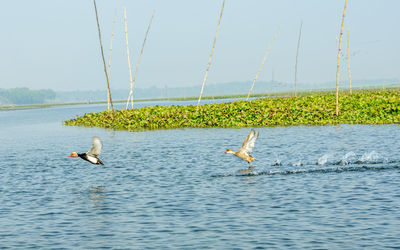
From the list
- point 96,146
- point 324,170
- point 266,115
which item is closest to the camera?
point 96,146

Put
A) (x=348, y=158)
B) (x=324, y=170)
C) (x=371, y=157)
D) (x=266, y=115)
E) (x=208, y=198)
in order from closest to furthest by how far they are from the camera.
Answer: (x=208, y=198)
(x=324, y=170)
(x=371, y=157)
(x=348, y=158)
(x=266, y=115)

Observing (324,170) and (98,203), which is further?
(324,170)

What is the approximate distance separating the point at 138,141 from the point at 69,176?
13982 millimetres

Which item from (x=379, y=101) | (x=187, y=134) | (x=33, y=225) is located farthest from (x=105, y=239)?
(x=379, y=101)

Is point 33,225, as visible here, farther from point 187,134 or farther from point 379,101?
point 379,101

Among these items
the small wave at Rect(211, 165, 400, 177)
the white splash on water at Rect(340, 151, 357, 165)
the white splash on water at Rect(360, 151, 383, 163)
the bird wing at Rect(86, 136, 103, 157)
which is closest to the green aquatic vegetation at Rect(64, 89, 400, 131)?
the white splash on water at Rect(340, 151, 357, 165)

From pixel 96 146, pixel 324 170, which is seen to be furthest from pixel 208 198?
pixel 324 170

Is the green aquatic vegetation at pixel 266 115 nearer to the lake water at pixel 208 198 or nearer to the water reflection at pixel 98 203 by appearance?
the lake water at pixel 208 198

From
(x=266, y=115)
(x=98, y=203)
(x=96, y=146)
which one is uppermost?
(x=96, y=146)

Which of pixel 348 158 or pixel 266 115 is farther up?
pixel 266 115

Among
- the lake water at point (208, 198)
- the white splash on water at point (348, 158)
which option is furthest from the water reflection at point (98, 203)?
the white splash on water at point (348, 158)

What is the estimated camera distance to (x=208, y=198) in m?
17.4

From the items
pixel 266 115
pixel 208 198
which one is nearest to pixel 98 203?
pixel 208 198

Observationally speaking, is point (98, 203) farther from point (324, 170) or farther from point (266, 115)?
point (266, 115)
